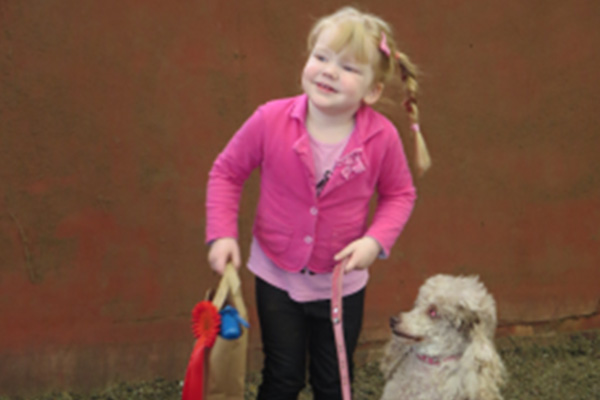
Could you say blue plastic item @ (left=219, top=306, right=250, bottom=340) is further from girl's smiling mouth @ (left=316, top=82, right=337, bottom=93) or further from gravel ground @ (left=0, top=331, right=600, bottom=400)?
gravel ground @ (left=0, top=331, right=600, bottom=400)

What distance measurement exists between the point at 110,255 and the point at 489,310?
1.69m

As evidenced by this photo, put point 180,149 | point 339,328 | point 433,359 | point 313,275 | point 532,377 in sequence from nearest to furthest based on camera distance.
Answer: point 339,328 → point 313,275 → point 433,359 → point 180,149 → point 532,377

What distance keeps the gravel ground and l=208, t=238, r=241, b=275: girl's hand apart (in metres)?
1.37

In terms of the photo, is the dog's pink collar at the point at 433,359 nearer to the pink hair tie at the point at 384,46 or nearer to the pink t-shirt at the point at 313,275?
the pink t-shirt at the point at 313,275

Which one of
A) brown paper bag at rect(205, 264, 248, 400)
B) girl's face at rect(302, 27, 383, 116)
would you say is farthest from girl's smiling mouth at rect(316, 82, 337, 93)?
brown paper bag at rect(205, 264, 248, 400)

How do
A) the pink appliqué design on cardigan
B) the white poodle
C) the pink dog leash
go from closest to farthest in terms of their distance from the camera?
the pink dog leash
the pink appliqué design on cardigan
the white poodle

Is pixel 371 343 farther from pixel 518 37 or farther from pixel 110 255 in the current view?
pixel 518 37

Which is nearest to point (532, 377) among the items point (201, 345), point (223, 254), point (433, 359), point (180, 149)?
point (433, 359)

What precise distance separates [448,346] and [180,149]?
4.95 ft

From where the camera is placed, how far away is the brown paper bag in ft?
6.97

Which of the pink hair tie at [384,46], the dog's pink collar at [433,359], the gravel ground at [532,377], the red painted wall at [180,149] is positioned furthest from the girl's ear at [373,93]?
the gravel ground at [532,377]

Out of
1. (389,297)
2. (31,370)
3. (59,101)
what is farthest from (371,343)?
(59,101)

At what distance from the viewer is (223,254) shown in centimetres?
227

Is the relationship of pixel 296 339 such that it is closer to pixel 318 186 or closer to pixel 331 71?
pixel 318 186
